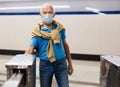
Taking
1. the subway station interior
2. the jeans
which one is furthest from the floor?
the jeans

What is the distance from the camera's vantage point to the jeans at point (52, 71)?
1.80 metres

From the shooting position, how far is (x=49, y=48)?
177 centimetres

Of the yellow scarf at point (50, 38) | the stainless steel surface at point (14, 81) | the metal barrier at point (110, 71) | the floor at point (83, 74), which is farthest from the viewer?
the floor at point (83, 74)

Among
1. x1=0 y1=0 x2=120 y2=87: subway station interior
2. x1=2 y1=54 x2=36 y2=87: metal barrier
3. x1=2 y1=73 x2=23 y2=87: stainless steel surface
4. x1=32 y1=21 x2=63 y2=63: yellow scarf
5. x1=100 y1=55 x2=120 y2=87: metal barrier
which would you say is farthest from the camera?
x1=0 y1=0 x2=120 y2=87: subway station interior

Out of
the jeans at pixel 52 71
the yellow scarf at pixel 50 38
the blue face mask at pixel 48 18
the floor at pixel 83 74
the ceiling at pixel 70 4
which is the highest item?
the ceiling at pixel 70 4

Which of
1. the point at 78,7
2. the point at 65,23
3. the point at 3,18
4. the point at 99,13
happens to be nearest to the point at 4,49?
the point at 3,18

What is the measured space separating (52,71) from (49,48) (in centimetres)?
21

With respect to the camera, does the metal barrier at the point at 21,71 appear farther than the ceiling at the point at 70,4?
No

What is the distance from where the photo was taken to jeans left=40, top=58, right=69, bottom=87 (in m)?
1.80

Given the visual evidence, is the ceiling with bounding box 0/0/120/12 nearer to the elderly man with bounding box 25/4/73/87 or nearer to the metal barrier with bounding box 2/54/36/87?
the elderly man with bounding box 25/4/73/87

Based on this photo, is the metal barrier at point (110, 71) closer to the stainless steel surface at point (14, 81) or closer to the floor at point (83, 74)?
the stainless steel surface at point (14, 81)

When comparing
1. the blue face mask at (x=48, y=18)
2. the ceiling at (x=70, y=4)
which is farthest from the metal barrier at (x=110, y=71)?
the ceiling at (x=70, y=4)

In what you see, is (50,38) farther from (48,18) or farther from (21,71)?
(21,71)

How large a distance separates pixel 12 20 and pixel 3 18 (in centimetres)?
20
